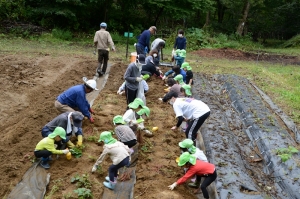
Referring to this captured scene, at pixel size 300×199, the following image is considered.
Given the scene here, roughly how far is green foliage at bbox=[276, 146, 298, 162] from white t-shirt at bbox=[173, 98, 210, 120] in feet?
6.00

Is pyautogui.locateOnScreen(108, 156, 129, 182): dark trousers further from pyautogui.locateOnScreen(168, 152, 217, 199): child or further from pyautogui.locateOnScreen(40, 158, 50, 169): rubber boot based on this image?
pyautogui.locateOnScreen(40, 158, 50, 169): rubber boot

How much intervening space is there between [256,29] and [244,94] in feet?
76.1

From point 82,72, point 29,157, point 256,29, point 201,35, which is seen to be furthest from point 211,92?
point 256,29

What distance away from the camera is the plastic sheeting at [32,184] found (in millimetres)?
4942

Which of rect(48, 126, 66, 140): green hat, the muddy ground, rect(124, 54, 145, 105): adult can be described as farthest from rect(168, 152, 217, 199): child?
rect(124, 54, 145, 105): adult

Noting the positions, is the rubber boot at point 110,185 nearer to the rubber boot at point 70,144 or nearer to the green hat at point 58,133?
the green hat at point 58,133

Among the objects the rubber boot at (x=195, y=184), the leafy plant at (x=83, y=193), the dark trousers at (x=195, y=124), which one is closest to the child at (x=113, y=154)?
the leafy plant at (x=83, y=193)

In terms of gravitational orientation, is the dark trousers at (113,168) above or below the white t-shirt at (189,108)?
below

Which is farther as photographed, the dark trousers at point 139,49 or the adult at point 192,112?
the dark trousers at point 139,49

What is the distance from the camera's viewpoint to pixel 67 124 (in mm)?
A: 6164

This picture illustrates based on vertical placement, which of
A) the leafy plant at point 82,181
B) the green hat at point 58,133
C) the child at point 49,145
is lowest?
the leafy plant at point 82,181

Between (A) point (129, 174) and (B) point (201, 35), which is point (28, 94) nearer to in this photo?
(A) point (129, 174)

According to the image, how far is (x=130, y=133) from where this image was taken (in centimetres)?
597

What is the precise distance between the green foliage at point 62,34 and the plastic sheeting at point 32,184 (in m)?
15.8
